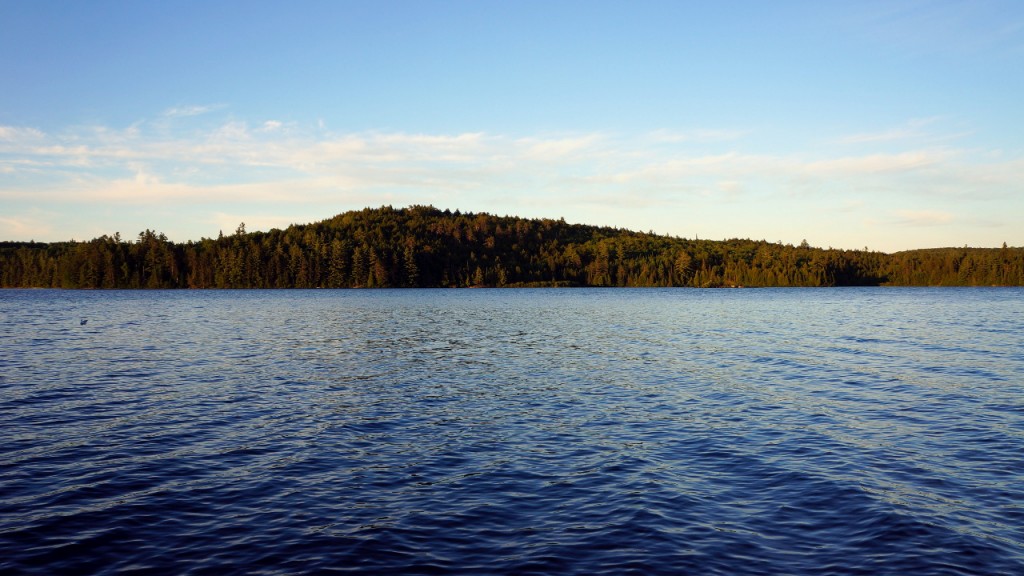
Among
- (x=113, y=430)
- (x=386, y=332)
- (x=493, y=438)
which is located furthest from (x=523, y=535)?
(x=386, y=332)

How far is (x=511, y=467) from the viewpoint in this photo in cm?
2038

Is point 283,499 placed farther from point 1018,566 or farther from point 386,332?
point 386,332

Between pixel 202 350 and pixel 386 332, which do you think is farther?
pixel 386 332

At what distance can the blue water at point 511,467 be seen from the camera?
47.0 feet

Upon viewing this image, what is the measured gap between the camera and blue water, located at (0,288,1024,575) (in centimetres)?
1434

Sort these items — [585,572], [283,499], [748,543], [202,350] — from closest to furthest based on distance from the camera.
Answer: [585,572] → [748,543] → [283,499] → [202,350]

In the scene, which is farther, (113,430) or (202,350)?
(202,350)

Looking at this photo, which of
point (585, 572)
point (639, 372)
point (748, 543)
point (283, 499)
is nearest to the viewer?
point (585, 572)

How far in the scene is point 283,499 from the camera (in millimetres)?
17625

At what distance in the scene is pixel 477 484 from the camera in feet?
61.5

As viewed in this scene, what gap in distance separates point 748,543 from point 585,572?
3.92 metres

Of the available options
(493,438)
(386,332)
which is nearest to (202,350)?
(386,332)

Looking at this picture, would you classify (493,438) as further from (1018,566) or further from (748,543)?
(1018,566)

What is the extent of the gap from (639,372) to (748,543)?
26359 millimetres
